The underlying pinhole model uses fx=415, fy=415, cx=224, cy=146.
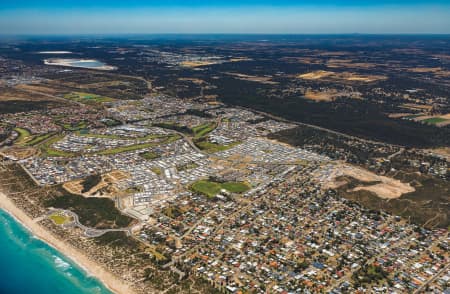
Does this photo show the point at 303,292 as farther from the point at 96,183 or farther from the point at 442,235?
the point at 96,183

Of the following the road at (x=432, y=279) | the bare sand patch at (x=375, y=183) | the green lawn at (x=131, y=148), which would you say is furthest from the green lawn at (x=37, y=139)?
the road at (x=432, y=279)

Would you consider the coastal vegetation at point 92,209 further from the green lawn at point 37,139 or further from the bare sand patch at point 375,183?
the bare sand patch at point 375,183

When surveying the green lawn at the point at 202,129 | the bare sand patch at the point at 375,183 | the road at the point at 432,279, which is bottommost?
the road at the point at 432,279

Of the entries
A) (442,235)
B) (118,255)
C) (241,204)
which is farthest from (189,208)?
(442,235)

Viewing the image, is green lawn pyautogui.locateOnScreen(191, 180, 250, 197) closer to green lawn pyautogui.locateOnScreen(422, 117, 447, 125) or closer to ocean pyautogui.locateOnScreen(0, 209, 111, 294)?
ocean pyautogui.locateOnScreen(0, 209, 111, 294)

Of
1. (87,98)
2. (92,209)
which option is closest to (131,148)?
(92,209)

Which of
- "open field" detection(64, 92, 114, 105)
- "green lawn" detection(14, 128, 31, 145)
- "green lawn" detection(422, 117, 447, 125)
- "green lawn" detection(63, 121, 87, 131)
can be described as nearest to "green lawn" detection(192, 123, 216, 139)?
"green lawn" detection(63, 121, 87, 131)

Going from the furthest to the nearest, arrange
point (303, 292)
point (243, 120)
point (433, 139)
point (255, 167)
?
point (243, 120) → point (433, 139) → point (255, 167) → point (303, 292)
